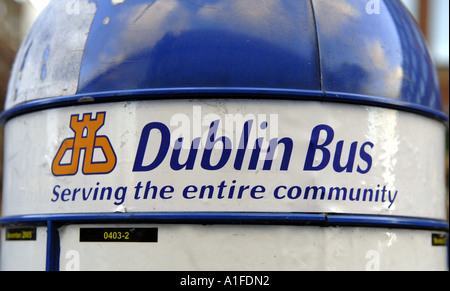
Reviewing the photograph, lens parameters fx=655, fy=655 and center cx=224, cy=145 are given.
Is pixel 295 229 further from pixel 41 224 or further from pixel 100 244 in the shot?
pixel 41 224

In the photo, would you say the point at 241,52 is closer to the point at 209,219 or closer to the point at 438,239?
the point at 209,219

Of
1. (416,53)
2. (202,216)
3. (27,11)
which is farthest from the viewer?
(27,11)

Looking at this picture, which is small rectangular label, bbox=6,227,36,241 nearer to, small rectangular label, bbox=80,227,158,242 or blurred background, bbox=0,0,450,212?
→ small rectangular label, bbox=80,227,158,242

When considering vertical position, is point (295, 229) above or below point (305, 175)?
below

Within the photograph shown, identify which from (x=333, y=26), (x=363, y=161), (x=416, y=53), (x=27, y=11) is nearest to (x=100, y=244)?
(x=363, y=161)

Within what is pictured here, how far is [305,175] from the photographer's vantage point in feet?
14.3

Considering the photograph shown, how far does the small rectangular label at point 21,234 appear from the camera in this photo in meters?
4.84

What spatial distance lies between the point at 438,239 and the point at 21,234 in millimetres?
3243

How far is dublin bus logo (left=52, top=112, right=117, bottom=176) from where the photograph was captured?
4.48 m

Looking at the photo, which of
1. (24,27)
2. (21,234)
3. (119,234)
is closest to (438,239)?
(119,234)

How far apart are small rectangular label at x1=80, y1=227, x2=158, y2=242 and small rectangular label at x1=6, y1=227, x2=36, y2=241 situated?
1.76 feet

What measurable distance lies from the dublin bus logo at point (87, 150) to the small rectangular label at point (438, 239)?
8.26ft

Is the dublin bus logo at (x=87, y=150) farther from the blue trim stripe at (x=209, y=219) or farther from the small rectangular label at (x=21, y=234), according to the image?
the small rectangular label at (x=21, y=234)
